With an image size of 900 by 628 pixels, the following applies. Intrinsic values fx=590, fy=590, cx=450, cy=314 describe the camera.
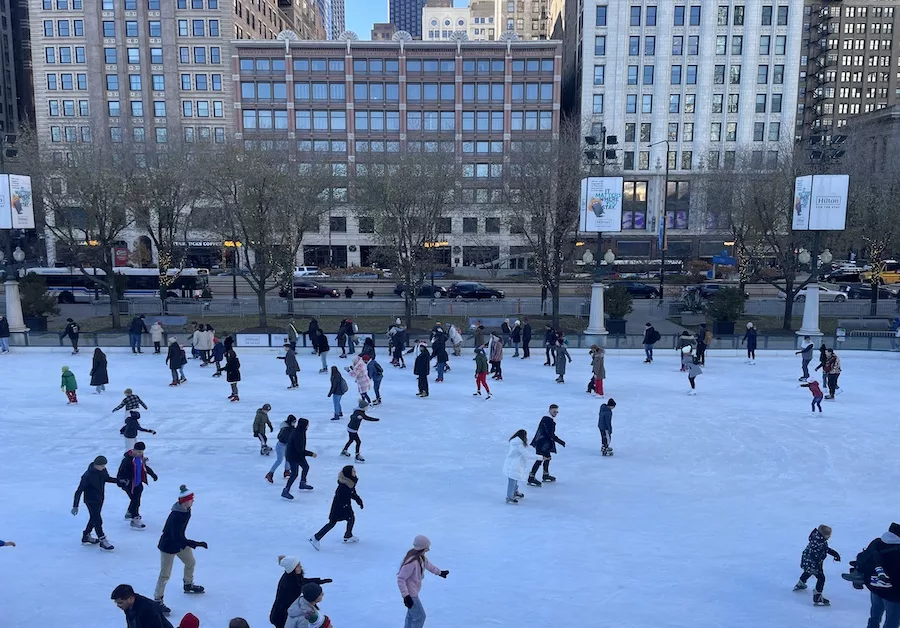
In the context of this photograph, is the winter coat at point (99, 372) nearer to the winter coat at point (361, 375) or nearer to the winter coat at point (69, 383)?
the winter coat at point (69, 383)

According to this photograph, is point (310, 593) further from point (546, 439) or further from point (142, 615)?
point (546, 439)

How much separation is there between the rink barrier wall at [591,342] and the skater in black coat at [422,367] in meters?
6.92

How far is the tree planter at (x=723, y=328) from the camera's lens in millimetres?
26984

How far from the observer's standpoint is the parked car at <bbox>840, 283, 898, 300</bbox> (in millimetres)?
39625

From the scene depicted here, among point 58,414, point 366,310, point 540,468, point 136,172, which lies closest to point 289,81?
point 136,172

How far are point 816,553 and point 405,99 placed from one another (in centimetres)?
6050

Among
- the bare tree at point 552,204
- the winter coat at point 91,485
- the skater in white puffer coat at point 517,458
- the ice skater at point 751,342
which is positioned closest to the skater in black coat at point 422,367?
the skater in white puffer coat at point 517,458

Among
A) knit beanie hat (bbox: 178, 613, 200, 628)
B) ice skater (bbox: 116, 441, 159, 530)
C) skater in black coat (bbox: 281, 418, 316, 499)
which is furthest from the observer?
skater in black coat (bbox: 281, 418, 316, 499)

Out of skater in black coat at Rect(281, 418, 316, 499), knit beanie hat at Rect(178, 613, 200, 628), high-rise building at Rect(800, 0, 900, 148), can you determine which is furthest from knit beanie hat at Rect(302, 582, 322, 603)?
high-rise building at Rect(800, 0, 900, 148)

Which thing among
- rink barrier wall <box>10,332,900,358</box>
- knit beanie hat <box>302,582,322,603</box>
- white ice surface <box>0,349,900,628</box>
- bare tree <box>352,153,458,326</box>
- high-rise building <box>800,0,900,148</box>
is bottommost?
white ice surface <box>0,349,900,628</box>

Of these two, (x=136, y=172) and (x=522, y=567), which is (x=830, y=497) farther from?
(x=136, y=172)

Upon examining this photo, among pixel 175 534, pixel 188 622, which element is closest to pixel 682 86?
pixel 175 534

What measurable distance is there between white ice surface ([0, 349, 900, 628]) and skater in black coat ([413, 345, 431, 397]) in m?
0.33

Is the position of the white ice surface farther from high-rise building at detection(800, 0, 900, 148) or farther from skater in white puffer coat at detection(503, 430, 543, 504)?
high-rise building at detection(800, 0, 900, 148)
